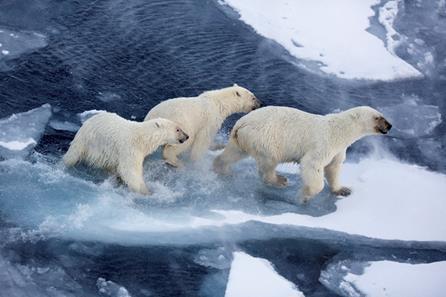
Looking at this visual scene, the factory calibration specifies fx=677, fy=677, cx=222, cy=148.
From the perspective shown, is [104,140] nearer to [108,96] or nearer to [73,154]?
[73,154]

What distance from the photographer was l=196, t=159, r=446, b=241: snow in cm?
795

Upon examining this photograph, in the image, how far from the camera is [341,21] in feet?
42.9

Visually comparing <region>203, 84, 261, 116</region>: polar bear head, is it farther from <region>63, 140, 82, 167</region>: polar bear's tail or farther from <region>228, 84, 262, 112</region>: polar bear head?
<region>63, 140, 82, 167</region>: polar bear's tail

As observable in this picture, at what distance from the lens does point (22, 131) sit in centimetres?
861

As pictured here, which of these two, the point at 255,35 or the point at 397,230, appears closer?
the point at 397,230

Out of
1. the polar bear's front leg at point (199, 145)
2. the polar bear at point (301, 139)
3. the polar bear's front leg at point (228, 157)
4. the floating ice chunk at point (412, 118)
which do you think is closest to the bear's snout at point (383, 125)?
the polar bear at point (301, 139)

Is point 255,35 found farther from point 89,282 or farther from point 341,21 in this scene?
point 89,282

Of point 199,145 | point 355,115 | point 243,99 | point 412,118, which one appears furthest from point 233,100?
point 412,118

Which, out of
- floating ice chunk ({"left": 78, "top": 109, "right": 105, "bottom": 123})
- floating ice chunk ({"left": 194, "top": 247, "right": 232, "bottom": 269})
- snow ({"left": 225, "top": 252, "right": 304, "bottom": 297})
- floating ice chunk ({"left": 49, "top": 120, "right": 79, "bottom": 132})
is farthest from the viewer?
floating ice chunk ({"left": 78, "top": 109, "right": 105, "bottom": 123})

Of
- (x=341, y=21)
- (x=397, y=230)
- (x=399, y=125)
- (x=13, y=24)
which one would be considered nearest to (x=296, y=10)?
(x=341, y=21)

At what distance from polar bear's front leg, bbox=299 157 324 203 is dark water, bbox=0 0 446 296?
0.69 m

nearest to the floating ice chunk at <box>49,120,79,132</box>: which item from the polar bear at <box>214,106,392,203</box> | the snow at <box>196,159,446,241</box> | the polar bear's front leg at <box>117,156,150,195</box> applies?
the polar bear's front leg at <box>117,156,150,195</box>

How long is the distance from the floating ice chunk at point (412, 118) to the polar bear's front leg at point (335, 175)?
81.6 inches

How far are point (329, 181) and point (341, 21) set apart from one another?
539 cm
